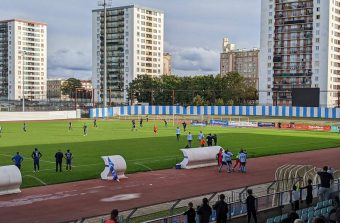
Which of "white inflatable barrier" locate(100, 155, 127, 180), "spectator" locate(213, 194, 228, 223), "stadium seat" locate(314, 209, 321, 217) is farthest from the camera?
"white inflatable barrier" locate(100, 155, 127, 180)

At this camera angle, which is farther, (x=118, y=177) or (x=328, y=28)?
(x=328, y=28)

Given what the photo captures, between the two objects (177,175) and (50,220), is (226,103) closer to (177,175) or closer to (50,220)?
(177,175)

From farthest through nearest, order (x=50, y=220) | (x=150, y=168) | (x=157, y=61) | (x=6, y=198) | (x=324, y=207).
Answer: (x=157, y=61) < (x=150, y=168) < (x=6, y=198) < (x=50, y=220) < (x=324, y=207)

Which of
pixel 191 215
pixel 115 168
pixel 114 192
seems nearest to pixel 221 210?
pixel 191 215

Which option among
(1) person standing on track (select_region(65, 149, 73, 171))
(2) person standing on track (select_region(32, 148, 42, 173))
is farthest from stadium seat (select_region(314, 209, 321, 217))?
(2) person standing on track (select_region(32, 148, 42, 173))

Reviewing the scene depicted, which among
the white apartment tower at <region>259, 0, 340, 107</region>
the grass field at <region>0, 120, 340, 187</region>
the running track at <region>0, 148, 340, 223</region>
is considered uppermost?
the white apartment tower at <region>259, 0, 340, 107</region>

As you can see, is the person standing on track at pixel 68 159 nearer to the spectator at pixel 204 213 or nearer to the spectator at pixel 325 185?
the spectator at pixel 325 185

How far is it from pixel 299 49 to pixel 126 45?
74162mm

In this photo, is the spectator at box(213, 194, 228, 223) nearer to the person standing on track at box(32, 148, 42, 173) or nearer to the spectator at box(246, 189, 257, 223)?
the spectator at box(246, 189, 257, 223)

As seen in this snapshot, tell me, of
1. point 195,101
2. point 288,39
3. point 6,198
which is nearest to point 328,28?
point 288,39

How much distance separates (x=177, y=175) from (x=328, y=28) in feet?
360

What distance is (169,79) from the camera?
14362 cm

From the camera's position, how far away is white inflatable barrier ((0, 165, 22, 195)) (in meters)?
23.5

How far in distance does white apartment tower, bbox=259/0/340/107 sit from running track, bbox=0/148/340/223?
10039 cm
